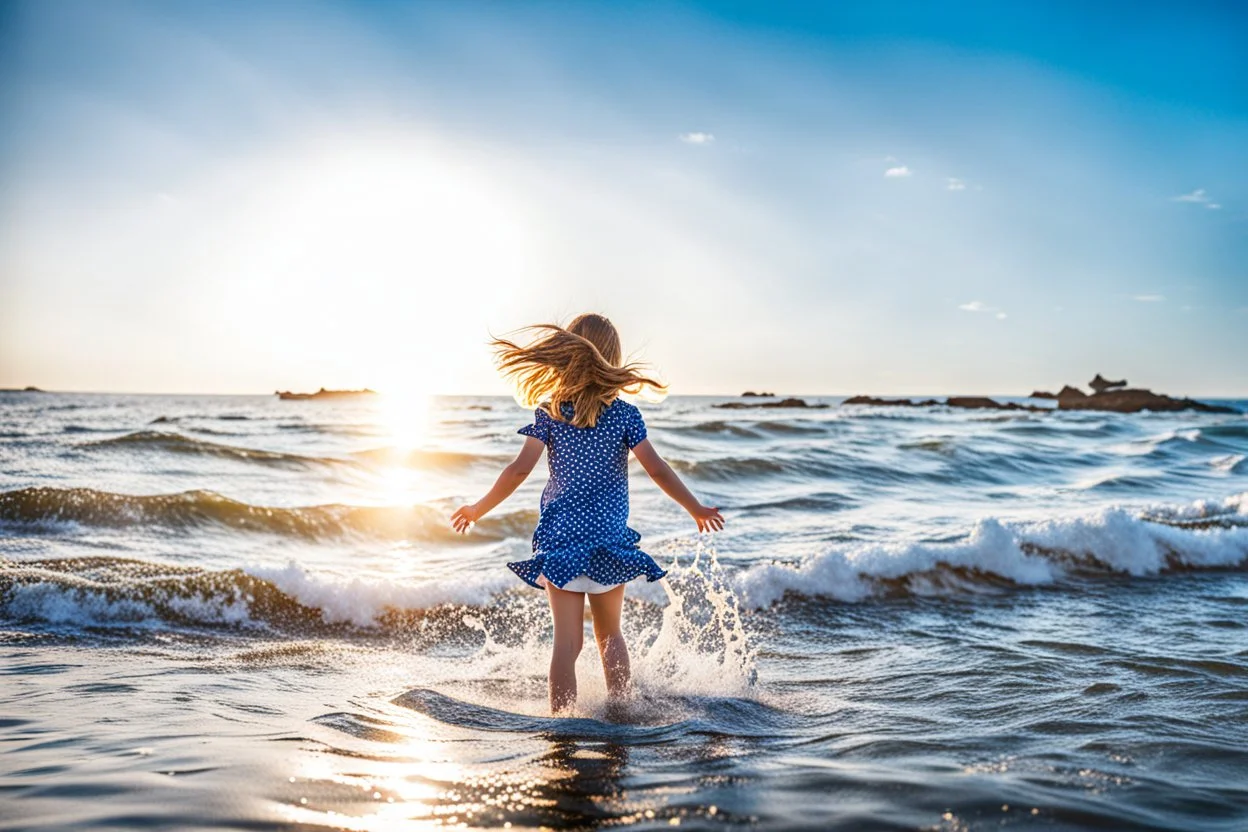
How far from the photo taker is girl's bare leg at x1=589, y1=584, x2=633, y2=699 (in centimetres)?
432

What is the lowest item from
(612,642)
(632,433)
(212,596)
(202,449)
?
(212,596)

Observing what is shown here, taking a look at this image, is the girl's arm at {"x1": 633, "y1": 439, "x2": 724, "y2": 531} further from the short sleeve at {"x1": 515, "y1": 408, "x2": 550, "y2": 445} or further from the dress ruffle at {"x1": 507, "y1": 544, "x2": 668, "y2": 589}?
the short sleeve at {"x1": 515, "y1": 408, "x2": 550, "y2": 445}

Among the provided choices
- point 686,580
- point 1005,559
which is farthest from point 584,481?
point 1005,559

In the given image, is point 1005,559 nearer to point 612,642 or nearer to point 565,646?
point 612,642

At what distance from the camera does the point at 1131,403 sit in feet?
156

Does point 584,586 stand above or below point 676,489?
below

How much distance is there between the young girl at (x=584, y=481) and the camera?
4.28 metres

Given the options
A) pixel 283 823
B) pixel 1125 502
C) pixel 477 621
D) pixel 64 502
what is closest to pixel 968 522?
pixel 1125 502

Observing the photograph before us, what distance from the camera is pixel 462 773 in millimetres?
2939

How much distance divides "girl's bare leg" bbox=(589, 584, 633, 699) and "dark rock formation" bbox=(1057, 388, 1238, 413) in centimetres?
4835

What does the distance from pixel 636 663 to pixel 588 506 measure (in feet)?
3.66

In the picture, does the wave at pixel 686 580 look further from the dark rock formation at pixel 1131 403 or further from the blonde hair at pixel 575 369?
the dark rock formation at pixel 1131 403

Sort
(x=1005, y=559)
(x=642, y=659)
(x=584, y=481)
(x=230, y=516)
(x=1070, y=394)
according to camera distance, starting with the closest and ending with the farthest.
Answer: (x=584, y=481), (x=642, y=659), (x=1005, y=559), (x=230, y=516), (x=1070, y=394)

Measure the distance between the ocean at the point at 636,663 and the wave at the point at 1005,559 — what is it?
0.11 ft
